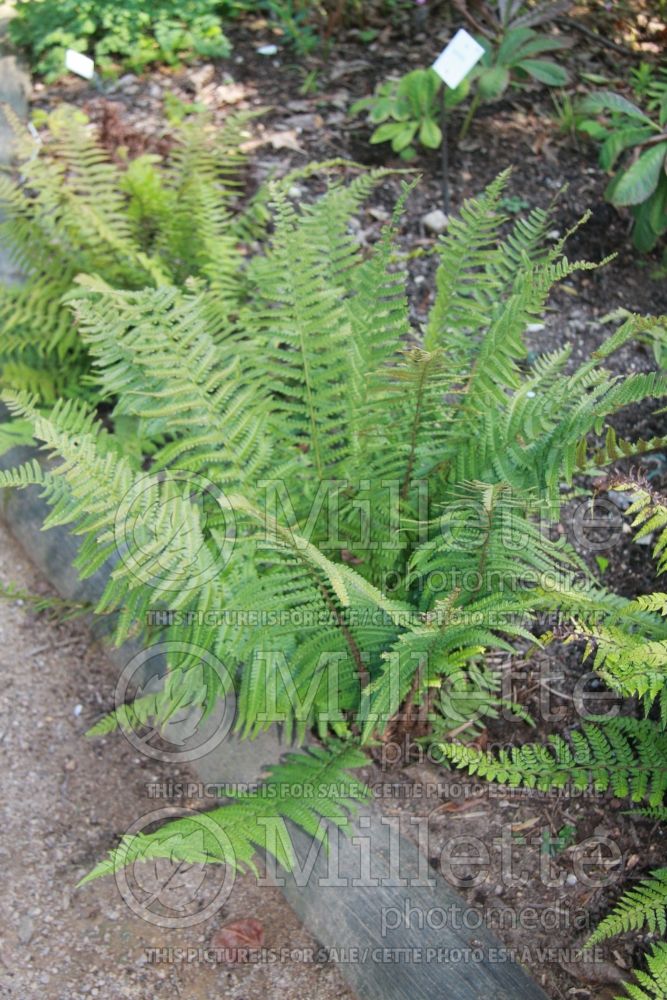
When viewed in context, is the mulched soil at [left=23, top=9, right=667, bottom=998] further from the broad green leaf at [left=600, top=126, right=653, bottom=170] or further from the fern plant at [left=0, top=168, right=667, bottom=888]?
the broad green leaf at [left=600, top=126, right=653, bottom=170]

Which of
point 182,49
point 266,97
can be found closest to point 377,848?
point 266,97

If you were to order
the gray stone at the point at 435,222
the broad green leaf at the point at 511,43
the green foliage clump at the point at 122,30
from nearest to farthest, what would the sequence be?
the broad green leaf at the point at 511,43
the gray stone at the point at 435,222
the green foliage clump at the point at 122,30

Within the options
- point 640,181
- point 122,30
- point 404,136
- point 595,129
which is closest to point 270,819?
point 640,181

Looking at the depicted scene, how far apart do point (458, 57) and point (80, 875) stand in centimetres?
241

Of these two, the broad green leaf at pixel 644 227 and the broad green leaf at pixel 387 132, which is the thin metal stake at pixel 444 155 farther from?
the broad green leaf at pixel 644 227

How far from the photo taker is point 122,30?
391cm

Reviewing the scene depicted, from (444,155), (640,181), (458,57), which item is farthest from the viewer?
(444,155)

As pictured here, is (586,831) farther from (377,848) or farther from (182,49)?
(182,49)

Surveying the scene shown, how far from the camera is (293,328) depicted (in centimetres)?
209

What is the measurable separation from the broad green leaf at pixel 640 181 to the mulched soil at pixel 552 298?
1.02 feet

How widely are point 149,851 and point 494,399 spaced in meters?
1.25

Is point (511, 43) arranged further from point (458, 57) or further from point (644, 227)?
point (644, 227)

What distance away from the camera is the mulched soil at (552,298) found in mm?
1867

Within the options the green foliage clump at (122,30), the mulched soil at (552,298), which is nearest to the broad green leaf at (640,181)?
the mulched soil at (552,298)
